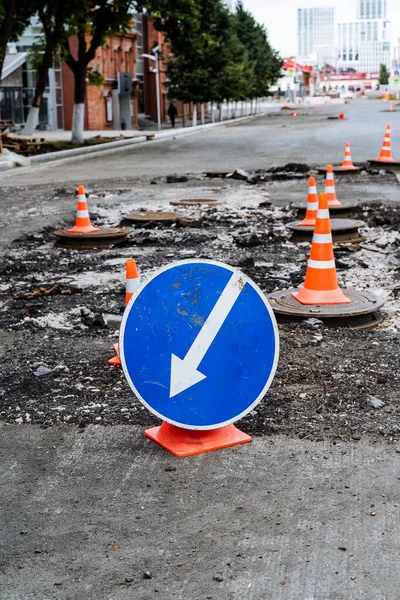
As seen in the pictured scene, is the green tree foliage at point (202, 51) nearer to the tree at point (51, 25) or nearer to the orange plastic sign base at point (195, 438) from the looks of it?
the tree at point (51, 25)

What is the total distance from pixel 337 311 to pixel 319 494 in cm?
315

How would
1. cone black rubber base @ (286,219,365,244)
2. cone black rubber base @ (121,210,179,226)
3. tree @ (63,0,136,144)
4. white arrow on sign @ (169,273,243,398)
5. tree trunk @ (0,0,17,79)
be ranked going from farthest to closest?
tree @ (63,0,136,144)
tree trunk @ (0,0,17,79)
cone black rubber base @ (121,210,179,226)
cone black rubber base @ (286,219,365,244)
white arrow on sign @ (169,273,243,398)

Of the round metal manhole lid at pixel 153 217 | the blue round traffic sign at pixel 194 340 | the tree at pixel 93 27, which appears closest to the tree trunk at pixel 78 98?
the tree at pixel 93 27

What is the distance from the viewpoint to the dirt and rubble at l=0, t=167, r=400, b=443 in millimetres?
4969

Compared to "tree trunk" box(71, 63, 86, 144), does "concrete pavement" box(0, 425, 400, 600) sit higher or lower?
lower

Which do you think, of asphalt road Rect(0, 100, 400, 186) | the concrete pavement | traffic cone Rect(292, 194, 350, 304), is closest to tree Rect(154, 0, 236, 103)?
asphalt road Rect(0, 100, 400, 186)

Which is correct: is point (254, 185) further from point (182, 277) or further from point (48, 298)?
point (182, 277)

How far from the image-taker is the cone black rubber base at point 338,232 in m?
10.9

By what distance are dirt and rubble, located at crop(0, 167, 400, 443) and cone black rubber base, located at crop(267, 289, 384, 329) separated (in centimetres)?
12

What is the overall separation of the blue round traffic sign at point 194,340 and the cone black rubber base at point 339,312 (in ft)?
8.66

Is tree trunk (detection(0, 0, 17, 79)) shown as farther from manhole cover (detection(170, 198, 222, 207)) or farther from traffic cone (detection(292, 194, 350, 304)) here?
traffic cone (detection(292, 194, 350, 304))

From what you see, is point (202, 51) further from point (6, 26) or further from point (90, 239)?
point (90, 239)

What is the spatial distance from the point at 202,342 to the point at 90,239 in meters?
7.07

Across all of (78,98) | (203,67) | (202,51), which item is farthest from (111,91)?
(78,98)
